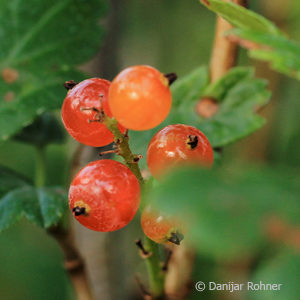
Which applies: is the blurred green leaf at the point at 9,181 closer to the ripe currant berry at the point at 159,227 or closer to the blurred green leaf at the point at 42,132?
the blurred green leaf at the point at 42,132

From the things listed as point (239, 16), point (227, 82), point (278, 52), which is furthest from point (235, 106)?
point (278, 52)

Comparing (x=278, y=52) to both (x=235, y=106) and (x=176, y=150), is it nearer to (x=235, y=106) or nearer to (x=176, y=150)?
(x=176, y=150)

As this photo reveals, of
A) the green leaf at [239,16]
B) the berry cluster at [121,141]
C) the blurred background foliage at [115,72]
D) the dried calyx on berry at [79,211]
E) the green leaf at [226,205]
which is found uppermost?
the green leaf at [239,16]

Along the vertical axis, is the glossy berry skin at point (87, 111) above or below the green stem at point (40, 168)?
above

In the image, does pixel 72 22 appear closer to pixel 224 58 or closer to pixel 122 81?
pixel 224 58

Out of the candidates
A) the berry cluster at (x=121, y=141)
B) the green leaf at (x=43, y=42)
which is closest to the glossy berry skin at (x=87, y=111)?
the berry cluster at (x=121, y=141)
